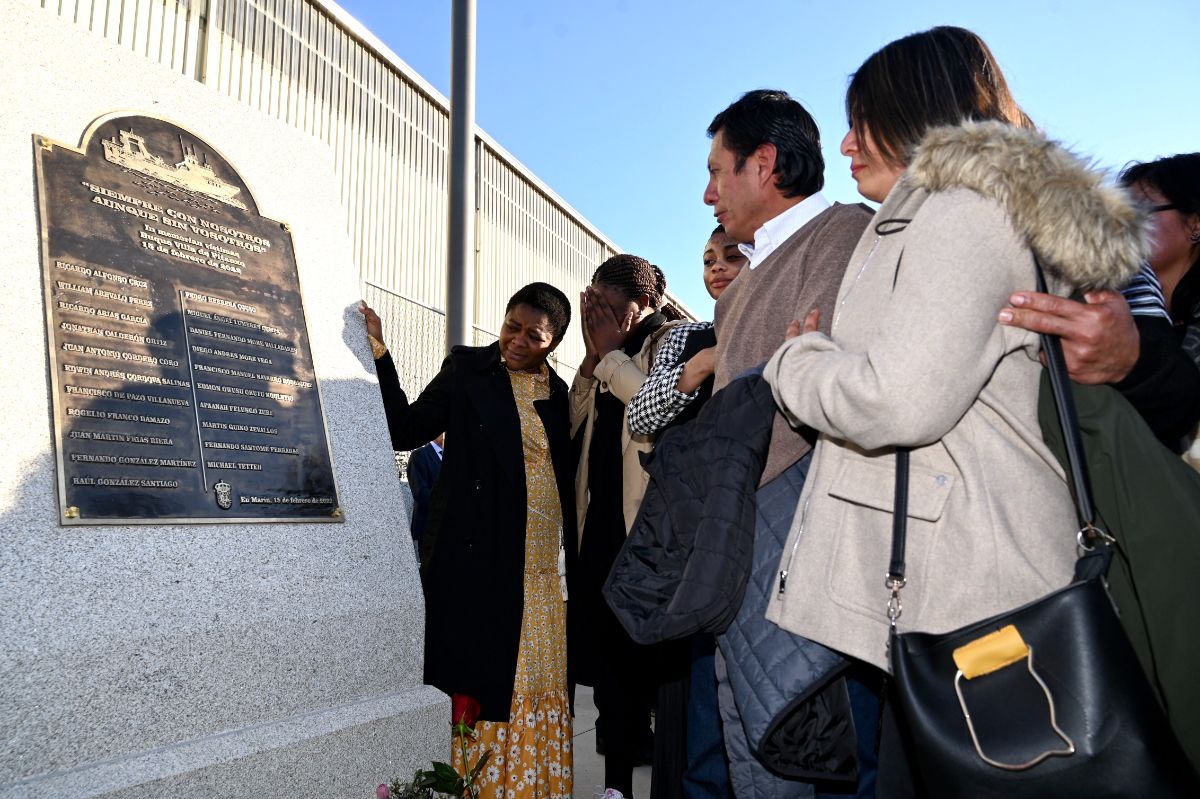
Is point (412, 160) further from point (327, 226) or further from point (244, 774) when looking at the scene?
point (244, 774)

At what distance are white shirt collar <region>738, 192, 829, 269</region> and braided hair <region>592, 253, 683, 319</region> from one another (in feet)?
4.69

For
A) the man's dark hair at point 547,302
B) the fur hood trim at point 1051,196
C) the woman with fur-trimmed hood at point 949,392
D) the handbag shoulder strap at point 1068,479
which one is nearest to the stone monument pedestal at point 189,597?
the man's dark hair at point 547,302

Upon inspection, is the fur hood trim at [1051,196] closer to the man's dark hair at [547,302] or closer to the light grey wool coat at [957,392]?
the light grey wool coat at [957,392]

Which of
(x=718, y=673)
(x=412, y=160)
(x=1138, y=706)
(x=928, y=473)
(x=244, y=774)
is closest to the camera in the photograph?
(x=1138, y=706)

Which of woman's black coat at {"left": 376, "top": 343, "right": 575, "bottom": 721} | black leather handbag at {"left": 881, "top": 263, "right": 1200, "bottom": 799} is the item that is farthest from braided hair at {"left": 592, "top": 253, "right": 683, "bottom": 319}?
black leather handbag at {"left": 881, "top": 263, "right": 1200, "bottom": 799}

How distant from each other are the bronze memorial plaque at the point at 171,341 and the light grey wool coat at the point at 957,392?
5.55ft

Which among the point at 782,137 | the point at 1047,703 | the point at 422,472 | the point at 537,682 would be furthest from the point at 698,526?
the point at 422,472

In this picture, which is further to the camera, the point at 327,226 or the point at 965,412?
the point at 327,226

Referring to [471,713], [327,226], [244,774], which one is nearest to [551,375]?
[327,226]

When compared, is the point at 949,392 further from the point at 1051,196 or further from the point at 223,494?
the point at 223,494

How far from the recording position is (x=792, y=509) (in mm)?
1552

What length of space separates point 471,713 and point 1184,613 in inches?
92.5

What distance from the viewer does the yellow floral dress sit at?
2.97m

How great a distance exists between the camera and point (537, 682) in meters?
3.08
